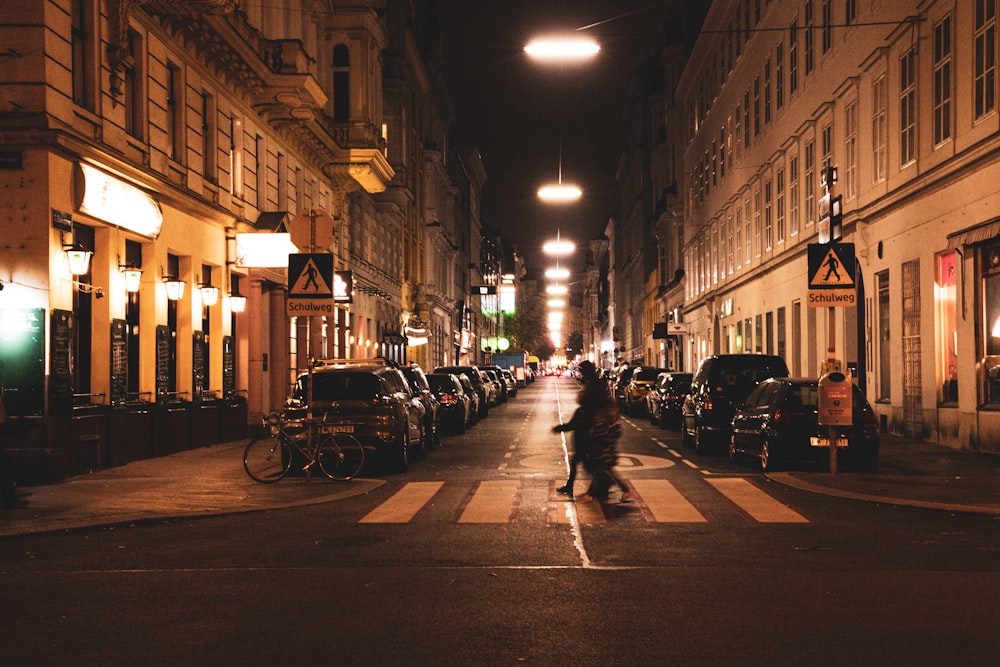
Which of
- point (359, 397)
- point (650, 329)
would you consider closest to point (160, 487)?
point (359, 397)

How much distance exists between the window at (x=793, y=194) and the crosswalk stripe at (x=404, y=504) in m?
22.0

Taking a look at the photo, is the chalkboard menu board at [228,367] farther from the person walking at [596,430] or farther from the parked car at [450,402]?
the person walking at [596,430]

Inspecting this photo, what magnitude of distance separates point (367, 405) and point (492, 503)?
479 cm

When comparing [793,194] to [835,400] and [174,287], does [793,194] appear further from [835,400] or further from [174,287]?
[174,287]

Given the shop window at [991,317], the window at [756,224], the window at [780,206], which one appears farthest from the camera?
the window at [756,224]

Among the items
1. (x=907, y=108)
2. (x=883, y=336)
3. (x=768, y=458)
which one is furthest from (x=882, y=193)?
(x=768, y=458)

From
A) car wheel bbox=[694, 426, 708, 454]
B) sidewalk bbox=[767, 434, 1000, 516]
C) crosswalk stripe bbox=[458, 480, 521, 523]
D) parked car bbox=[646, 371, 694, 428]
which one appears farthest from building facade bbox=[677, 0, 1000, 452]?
crosswalk stripe bbox=[458, 480, 521, 523]

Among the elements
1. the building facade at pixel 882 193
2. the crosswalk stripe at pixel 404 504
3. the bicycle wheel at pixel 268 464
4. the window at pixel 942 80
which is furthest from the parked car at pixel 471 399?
the crosswalk stripe at pixel 404 504

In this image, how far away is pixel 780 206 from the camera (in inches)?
1475

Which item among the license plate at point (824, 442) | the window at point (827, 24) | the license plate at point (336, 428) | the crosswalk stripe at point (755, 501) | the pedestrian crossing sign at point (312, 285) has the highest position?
the window at point (827, 24)

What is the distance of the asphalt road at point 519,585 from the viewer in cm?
667

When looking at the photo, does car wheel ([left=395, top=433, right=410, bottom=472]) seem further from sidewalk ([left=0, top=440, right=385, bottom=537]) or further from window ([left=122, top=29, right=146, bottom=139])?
window ([left=122, top=29, right=146, bottom=139])

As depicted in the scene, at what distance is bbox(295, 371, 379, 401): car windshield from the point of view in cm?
1823

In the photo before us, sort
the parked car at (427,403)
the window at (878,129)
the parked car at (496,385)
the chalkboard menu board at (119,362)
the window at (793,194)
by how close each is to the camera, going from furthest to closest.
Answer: the parked car at (496,385) < the window at (793,194) < the window at (878,129) < the parked car at (427,403) < the chalkboard menu board at (119,362)
